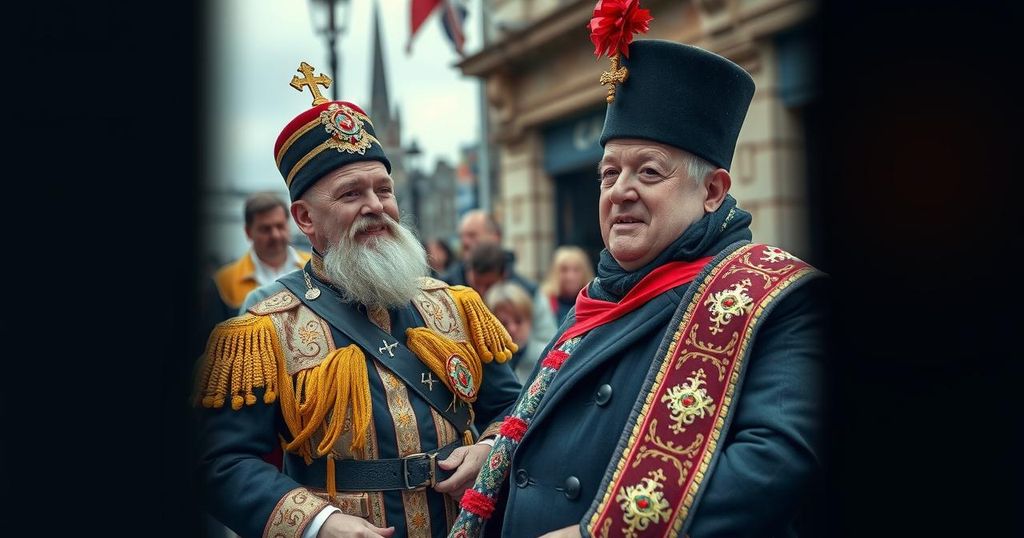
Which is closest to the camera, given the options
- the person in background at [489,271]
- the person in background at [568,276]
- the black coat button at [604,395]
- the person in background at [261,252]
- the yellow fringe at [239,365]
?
the black coat button at [604,395]

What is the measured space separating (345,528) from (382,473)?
22 cm

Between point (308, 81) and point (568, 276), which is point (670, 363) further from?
point (568, 276)

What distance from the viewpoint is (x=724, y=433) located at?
2080 millimetres

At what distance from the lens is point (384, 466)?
277cm

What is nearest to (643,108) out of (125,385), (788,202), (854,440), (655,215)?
(655,215)

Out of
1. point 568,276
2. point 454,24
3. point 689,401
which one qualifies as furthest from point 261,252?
point 454,24

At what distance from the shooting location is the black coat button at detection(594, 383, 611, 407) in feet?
7.38

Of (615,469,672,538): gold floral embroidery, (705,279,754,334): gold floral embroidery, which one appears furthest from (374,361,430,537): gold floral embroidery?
(705,279,754,334): gold floral embroidery

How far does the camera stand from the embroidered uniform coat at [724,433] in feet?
6.67

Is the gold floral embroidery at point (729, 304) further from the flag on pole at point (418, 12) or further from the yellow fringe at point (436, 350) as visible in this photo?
the flag on pole at point (418, 12)

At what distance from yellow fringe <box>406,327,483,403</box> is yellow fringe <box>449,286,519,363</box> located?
0.08m

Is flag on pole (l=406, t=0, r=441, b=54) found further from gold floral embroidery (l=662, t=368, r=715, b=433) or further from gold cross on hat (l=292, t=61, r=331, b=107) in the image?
gold floral embroidery (l=662, t=368, r=715, b=433)

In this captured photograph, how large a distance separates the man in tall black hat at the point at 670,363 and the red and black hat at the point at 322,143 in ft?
2.72

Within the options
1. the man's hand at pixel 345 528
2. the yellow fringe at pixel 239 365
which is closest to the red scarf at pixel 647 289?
the man's hand at pixel 345 528
